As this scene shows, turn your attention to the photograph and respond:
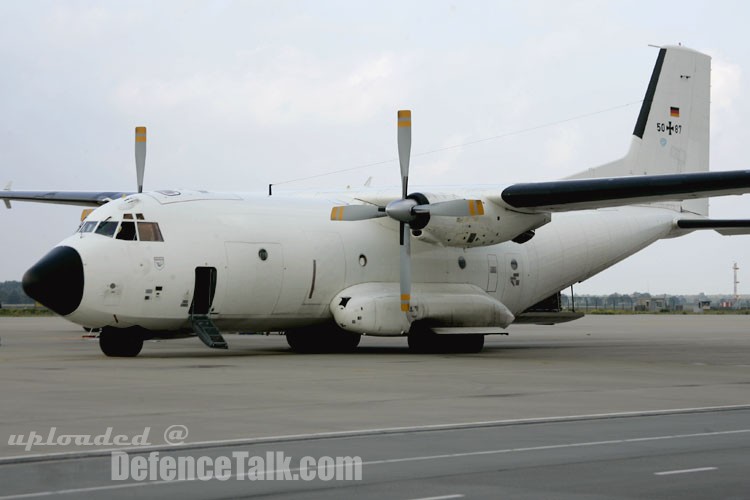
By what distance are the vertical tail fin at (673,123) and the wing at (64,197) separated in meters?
12.5

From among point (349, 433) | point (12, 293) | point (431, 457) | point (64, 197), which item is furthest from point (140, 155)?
point (12, 293)

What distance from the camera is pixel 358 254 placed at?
22281mm

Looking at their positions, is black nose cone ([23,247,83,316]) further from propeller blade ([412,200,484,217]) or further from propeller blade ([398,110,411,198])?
propeller blade ([398,110,411,198])

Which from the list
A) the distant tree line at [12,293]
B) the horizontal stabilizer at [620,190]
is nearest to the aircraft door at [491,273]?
the horizontal stabilizer at [620,190]

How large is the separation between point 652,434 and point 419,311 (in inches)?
515

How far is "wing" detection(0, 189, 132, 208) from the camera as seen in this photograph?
2659 centimetres

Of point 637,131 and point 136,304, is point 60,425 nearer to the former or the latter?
point 136,304

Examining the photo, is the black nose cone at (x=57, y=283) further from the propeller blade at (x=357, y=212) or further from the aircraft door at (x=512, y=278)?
the aircraft door at (x=512, y=278)

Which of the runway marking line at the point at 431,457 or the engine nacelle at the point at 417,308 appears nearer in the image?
the runway marking line at the point at 431,457

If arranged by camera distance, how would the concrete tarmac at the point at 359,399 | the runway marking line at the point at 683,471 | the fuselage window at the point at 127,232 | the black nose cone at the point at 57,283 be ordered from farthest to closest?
the fuselage window at the point at 127,232 → the black nose cone at the point at 57,283 → the concrete tarmac at the point at 359,399 → the runway marking line at the point at 683,471

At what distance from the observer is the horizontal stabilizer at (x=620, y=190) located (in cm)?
1955

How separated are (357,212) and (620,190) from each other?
17.8 ft

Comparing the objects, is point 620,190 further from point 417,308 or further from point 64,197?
point 64,197

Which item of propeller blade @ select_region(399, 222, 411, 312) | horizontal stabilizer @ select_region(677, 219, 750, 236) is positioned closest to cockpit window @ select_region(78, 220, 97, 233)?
propeller blade @ select_region(399, 222, 411, 312)
